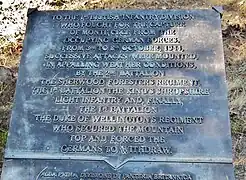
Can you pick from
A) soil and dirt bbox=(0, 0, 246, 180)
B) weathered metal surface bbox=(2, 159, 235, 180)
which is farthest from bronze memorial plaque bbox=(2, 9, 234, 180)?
soil and dirt bbox=(0, 0, 246, 180)

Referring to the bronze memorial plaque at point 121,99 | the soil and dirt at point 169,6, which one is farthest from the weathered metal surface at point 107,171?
the soil and dirt at point 169,6

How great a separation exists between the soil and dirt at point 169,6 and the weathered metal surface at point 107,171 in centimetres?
111

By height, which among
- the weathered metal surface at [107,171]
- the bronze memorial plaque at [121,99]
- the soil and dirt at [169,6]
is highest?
the soil and dirt at [169,6]

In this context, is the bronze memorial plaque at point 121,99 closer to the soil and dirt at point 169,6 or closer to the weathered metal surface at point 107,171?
the weathered metal surface at point 107,171

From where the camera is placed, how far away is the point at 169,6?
586cm

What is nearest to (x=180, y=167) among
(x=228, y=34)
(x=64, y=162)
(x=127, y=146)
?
(x=127, y=146)

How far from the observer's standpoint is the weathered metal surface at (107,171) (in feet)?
10.7

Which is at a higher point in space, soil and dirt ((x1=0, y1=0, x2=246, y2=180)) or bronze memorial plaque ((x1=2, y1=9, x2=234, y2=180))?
soil and dirt ((x1=0, y1=0, x2=246, y2=180))

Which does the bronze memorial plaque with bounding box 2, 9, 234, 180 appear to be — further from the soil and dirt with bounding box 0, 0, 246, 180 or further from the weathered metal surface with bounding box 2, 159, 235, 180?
the soil and dirt with bounding box 0, 0, 246, 180

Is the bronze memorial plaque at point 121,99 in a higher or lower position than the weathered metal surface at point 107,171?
higher

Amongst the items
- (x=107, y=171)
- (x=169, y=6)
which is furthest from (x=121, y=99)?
(x=169, y=6)

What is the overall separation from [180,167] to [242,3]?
10.0ft

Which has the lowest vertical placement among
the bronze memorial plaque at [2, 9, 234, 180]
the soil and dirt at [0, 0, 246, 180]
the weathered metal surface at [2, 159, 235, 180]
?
the weathered metal surface at [2, 159, 235, 180]

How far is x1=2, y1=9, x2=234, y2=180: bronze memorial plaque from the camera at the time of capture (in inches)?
131
